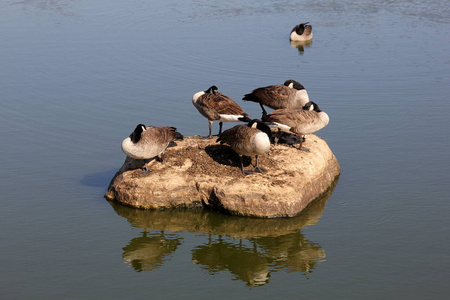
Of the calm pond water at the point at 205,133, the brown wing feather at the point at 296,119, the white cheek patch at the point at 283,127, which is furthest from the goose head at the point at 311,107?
the calm pond water at the point at 205,133

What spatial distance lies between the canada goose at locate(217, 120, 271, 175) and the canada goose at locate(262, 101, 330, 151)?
78 cm

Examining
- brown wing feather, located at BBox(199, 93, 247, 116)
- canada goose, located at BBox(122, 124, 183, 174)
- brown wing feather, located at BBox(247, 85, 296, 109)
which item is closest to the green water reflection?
canada goose, located at BBox(122, 124, 183, 174)

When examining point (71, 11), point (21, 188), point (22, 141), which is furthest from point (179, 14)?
point (21, 188)

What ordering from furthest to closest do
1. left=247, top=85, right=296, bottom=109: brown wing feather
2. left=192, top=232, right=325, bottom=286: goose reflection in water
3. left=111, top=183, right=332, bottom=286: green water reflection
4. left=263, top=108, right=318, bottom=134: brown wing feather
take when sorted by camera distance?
left=247, top=85, right=296, bottom=109: brown wing feather → left=263, top=108, right=318, bottom=134: brown wing feather → left=111, top=183, right=332, bottom=286: green water reflection → left=192, top=232, right=325, bottom=286: goose reflection in water

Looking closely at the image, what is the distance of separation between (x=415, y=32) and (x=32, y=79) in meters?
17.3

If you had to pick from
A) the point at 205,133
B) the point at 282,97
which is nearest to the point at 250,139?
the point at 282,97

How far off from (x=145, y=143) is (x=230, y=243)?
3.03 meters

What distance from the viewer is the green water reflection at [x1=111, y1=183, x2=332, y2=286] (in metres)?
12.8

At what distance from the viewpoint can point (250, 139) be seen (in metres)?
14.2

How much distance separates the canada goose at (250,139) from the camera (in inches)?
558

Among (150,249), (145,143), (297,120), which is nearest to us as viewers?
(150,249)

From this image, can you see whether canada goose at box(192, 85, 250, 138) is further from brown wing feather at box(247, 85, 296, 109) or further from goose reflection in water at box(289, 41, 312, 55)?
goose reflection in water at box(289, 41, 312, 55)

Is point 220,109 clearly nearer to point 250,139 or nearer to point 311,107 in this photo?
point 250,139

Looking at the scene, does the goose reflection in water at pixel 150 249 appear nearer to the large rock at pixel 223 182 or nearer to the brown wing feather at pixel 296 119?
the large rock at pixel 223 182
